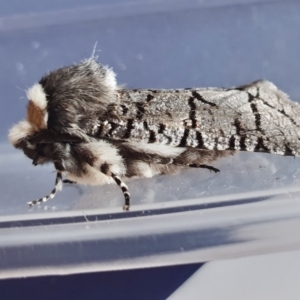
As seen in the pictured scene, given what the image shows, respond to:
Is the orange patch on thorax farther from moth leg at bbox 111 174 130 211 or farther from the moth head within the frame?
moth leg at bbox 111 174 130 211

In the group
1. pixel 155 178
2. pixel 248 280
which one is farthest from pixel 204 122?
pixel 248 280

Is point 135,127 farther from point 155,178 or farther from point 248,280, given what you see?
point 248,280

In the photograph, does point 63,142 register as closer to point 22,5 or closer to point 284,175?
point 284,175

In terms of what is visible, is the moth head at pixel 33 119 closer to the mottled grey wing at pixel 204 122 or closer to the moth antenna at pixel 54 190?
the moth antenna at pixel 54 190

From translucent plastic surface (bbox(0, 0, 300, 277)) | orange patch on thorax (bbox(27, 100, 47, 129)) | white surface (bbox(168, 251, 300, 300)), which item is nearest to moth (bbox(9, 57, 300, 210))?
orange patch on thorax (bbox(27, 100, 47, 129))

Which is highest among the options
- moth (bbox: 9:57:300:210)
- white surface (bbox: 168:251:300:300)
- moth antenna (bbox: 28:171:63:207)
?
moth (bbox: 9:57:300:210)

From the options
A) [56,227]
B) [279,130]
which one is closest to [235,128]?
[279,130]
